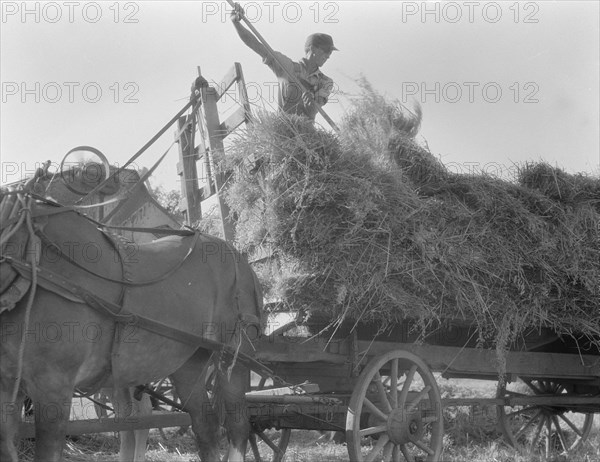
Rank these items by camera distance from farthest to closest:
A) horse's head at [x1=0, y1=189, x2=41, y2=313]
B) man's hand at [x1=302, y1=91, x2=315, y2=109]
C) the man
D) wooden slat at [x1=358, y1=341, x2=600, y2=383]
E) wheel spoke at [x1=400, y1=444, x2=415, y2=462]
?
man's hand at [x1=302, y1=91, x2=315, y2=109], the man, wooden slat at [x1=358, y1=341, x2=600, y2=383], wheel spoke at [x1=400, y1=444, x2=415, y2=462], horse's head at [x1=0, y1=189, x2=41, y2=313]

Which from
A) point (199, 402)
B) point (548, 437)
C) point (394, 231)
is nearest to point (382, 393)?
point (394, 231)

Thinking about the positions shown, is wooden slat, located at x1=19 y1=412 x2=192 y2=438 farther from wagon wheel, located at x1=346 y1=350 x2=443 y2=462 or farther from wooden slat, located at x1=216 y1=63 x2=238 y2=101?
wooden slat, located at x1=216 y1=63 x2=238 y2=101

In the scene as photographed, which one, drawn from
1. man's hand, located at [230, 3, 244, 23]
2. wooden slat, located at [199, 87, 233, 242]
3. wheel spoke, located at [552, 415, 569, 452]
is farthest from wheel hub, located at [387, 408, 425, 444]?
man's hand, located at [230, 3, 244, 23]

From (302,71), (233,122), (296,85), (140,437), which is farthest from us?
(302,71)

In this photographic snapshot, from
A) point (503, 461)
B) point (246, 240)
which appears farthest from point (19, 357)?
point (503, 461)

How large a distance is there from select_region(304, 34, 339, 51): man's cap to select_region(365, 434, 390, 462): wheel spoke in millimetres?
3358

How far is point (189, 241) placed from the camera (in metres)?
4.91

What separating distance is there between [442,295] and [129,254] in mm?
2087

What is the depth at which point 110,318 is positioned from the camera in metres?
4.14

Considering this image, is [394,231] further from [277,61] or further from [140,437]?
[140,437]

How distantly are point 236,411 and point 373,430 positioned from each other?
98 centimetres

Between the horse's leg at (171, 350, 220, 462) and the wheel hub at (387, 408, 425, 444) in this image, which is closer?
the horse's leg at (171, 350, 220, 462)

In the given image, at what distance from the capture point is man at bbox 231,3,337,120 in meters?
6.19

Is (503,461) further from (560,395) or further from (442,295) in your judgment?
(442,295)
